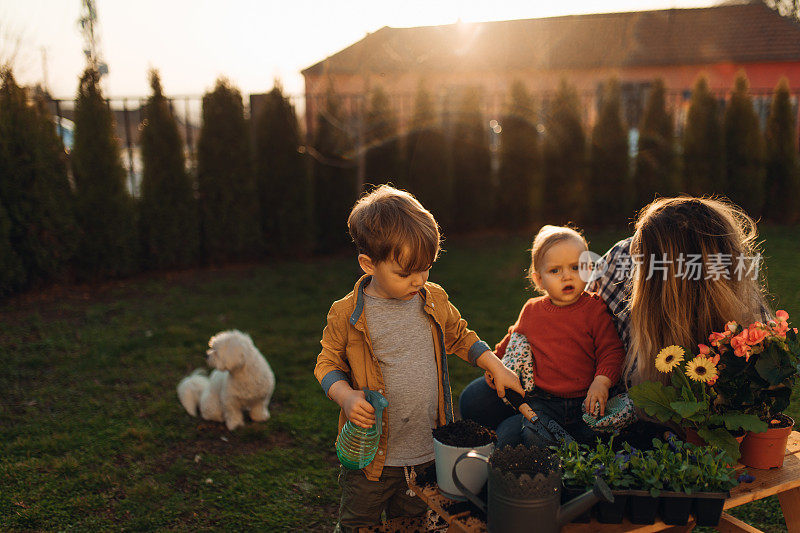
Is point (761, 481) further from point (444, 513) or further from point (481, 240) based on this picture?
point (481, 240)

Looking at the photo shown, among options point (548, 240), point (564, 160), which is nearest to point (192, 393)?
point (548, 240)

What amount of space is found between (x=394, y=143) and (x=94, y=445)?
634cm

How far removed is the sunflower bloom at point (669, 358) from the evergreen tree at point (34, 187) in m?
6.60

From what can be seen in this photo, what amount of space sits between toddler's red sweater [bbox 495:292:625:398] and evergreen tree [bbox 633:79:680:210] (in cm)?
817

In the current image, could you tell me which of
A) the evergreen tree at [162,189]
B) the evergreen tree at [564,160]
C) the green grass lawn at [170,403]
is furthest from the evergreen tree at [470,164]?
the evergreen tree at [162,189]

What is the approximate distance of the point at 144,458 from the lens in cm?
357

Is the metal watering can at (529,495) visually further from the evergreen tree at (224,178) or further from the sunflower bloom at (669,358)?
the evergreen tree at (224,178)

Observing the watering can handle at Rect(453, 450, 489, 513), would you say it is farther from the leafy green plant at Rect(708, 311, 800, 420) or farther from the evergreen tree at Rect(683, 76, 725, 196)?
the evergreen tree at Rect(683, 76, 725, 196)

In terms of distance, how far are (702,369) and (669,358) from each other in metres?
0.10

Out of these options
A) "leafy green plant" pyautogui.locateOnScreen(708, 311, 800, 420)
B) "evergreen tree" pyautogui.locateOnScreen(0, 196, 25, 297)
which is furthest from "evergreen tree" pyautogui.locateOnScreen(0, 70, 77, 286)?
"leafy green plant" pyautogui.locateOnScreen(708, 311, 800, 420)

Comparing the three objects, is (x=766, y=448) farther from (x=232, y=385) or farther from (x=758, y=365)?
(x=232, y=385)

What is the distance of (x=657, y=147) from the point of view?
9883 mm

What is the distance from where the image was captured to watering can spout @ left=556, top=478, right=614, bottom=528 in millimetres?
1503

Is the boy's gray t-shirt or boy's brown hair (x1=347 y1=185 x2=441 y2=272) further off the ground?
boy's brown hair (x1=347 y1=185 x2=441 y2=272)
